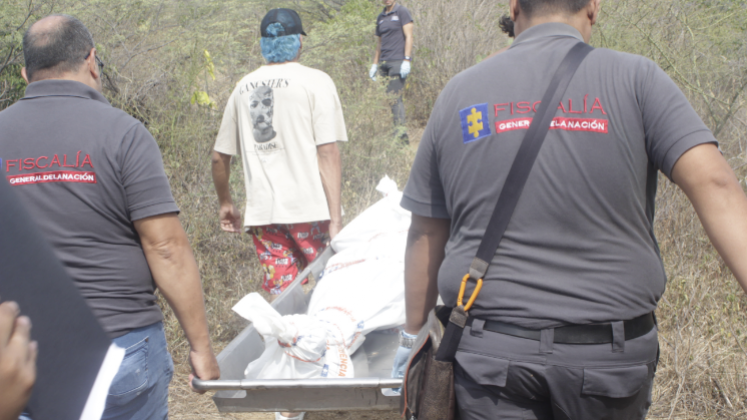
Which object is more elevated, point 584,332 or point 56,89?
point 56,89

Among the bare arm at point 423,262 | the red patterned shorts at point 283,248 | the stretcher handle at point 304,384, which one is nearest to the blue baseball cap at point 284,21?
the red patterned shorts at point 283,248

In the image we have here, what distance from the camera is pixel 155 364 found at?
6.18ft

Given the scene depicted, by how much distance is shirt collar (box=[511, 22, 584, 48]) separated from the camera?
4.95ft

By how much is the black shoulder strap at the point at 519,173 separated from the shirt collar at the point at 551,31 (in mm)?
76

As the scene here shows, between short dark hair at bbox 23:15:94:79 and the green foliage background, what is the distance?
7.66ft

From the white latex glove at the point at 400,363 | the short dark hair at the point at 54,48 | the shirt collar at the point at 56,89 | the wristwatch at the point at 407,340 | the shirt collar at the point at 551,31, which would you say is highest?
the short dark hair at the point at 54,48

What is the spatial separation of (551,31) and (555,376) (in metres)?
0.88

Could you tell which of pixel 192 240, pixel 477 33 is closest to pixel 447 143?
pixel 192 240

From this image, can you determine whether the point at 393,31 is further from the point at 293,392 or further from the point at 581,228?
the point at 581,228

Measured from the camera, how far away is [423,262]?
177cm

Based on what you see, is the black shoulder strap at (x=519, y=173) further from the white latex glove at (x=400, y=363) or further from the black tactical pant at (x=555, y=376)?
the white latex glove at (x=400, y=363)

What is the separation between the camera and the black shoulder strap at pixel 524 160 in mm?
1376

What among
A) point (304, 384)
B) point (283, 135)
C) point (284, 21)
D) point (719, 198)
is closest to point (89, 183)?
point (304, 384)

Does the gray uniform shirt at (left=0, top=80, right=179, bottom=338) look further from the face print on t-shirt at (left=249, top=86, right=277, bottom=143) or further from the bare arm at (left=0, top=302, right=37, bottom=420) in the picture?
the face print on t-shirt at (left=249, top=86, right=277, bottom=143)
